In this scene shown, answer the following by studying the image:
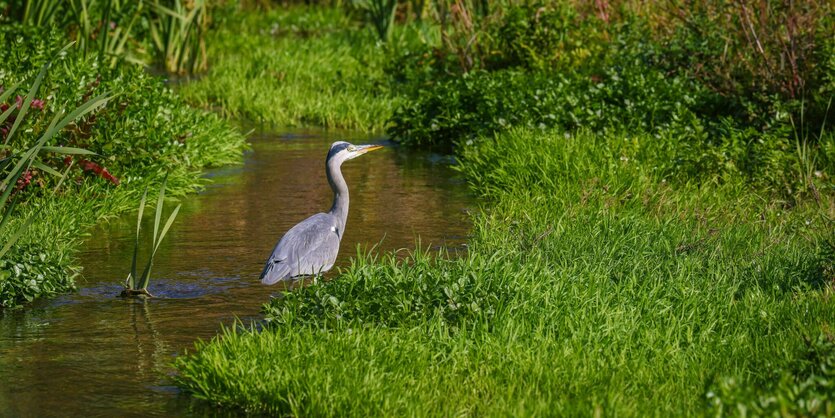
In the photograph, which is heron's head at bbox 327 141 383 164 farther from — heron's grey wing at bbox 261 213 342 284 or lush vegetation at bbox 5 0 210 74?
lush vegetation at bbox 5 0 210 74

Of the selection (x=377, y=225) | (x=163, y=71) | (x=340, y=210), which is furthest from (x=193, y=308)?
(x=163, y=71)

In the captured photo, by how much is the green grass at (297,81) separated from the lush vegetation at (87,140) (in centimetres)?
306

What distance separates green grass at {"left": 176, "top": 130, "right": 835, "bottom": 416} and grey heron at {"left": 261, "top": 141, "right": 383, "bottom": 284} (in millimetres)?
531

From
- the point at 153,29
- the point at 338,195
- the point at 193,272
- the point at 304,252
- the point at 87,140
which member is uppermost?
the point at 153,29

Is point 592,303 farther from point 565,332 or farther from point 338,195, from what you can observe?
point 338,195

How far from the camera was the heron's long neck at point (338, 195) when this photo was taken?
7684 mm

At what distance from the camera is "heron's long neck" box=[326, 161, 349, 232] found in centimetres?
768

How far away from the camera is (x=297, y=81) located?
1580cm

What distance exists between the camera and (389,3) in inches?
700

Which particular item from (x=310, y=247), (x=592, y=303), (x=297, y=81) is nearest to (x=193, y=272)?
(x=310, y=247)

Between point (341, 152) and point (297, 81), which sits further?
point (297, 81)

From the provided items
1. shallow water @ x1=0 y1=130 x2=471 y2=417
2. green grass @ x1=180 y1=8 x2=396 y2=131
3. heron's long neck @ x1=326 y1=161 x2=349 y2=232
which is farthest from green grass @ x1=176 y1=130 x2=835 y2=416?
green grass @ x1=180 y1=8 x2=396 y2=131

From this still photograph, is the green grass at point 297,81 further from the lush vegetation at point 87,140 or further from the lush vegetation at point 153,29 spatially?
the lush vegetation at point 87,140

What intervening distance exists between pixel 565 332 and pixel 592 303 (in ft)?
1.44
